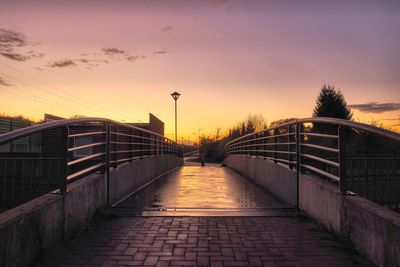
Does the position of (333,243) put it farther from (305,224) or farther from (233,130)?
(233,130)

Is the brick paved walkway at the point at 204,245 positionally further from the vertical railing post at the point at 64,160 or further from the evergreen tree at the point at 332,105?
the evergreen tree at the point at 332,105

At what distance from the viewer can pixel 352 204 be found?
4.54m

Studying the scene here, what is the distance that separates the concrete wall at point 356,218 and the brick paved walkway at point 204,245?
174 mm

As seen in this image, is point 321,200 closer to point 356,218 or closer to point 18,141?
point 356,218

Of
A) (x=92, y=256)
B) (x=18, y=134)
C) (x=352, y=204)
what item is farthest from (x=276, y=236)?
(x=18, y=134)

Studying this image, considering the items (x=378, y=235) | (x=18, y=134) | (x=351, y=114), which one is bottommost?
(x=378, y=235)

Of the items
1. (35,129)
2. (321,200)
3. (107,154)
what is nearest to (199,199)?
(107,154)

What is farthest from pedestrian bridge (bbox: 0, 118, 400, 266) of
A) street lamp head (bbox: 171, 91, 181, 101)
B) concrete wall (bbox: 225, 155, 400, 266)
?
street lamp head (bbox: 171, 91, 181, 101)

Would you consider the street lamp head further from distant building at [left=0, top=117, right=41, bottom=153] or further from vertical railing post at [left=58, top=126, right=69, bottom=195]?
vertical railing post at [left=58, top=126, right=69, bottom=195]

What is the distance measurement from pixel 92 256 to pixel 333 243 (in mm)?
2800

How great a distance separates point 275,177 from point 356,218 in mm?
4247

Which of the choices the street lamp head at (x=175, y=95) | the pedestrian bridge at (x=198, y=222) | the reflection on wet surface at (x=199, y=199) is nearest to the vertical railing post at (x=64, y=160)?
the pedestrian bridge at (x=198, y=222)

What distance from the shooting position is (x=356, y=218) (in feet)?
14.5

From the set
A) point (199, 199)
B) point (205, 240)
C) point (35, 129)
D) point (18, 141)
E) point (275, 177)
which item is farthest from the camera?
point (18, 141)
